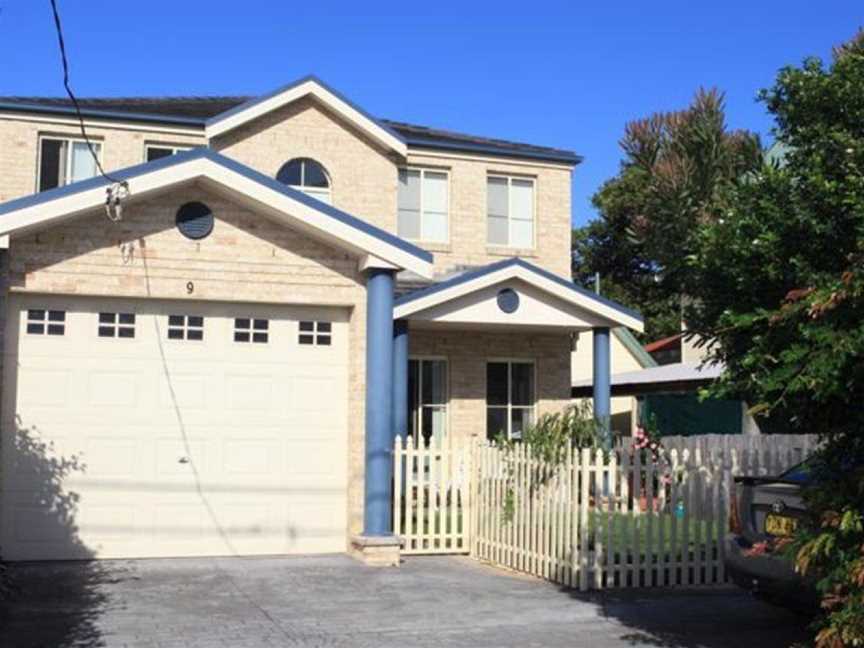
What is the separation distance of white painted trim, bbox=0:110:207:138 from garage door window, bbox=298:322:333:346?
22.3 feet

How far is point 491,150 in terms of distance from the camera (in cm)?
1973

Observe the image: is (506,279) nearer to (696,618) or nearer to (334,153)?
(334,153)

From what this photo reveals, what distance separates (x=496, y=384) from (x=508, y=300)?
2.94 metres

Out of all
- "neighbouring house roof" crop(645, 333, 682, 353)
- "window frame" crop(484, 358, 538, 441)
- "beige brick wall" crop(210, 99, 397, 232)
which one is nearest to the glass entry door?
"window frame" crop(484, 358, 538, 441)

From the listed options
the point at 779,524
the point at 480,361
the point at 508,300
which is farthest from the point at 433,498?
the point at 480,361

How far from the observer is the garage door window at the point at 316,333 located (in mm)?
12789

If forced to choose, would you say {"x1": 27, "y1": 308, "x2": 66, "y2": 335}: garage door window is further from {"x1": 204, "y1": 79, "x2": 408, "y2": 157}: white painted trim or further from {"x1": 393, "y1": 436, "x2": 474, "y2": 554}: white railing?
{"x1": 204, "y1": 79, "x2": 408, "y2": 157}: white painted trim

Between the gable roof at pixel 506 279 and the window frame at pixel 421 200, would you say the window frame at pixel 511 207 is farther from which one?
the gable roof at pixel 506 279

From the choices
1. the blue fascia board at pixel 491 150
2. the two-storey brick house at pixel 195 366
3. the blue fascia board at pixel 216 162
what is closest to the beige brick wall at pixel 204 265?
the two-storey brick house at pixel 195 366

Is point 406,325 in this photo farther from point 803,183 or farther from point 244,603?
point 803,183

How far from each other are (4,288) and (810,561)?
8602 millimetres

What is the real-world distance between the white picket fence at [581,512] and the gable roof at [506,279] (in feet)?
8.78

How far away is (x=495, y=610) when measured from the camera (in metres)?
9.39

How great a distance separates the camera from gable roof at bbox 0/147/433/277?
439 inches
